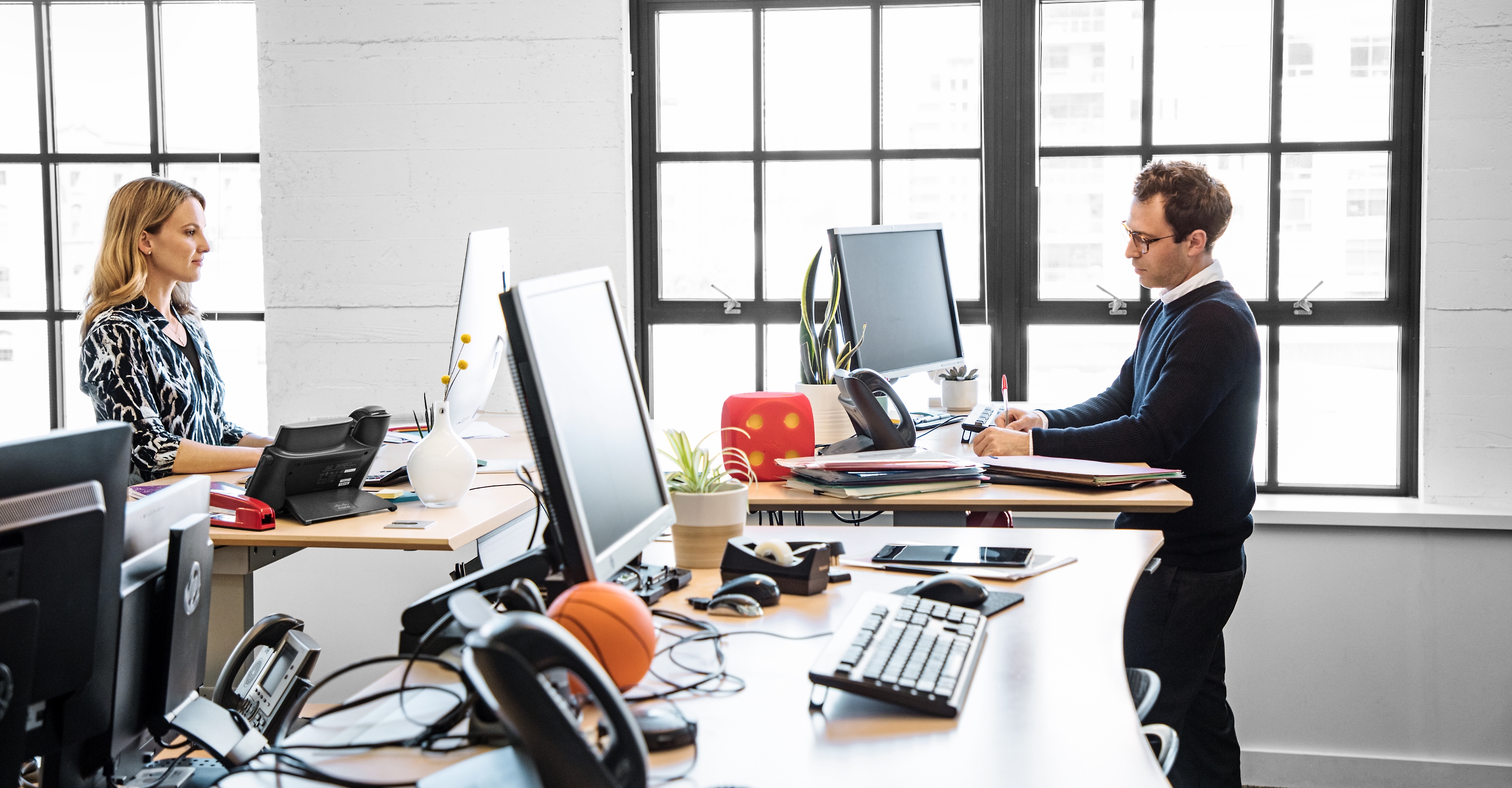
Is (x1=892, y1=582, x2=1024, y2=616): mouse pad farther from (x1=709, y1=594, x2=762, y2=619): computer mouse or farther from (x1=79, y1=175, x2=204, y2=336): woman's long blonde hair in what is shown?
(x1=79, y1=175, x2=204, y2=336): woman's long blonde hair

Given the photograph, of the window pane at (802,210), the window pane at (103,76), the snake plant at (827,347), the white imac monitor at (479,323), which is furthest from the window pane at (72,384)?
the snake plant at (827,347)

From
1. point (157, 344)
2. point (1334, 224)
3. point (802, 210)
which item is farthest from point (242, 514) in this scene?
point (1334, 224)

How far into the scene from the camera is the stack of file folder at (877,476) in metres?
2.21

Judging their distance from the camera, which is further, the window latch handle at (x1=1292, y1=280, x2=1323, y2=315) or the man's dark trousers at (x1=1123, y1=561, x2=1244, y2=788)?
the window latch handle at (x1=1292, y1=280, x2=1323, y2=315)

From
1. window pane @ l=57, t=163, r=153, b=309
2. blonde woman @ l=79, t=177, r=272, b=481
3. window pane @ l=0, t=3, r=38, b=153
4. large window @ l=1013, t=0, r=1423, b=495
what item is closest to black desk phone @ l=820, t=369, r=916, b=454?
large window @ l=1013, t=0, r=1423, b=495

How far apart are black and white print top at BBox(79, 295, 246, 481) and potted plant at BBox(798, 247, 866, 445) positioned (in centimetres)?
144

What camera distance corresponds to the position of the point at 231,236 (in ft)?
12.6

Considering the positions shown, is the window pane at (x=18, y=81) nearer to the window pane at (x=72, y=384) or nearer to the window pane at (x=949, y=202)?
the window pane at (x=72, y=384)

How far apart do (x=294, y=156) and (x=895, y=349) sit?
2042 millimetres

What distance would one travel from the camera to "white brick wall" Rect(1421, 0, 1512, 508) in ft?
10.3

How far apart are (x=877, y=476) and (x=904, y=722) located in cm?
114

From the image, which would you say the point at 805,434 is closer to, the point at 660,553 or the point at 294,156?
the point at 660,553

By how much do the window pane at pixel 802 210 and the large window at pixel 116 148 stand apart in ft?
5.64

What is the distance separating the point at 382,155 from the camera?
3590 millimetres
